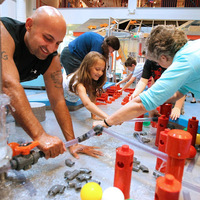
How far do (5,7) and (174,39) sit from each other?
342 inches

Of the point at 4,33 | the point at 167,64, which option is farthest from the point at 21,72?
the point at 167,64

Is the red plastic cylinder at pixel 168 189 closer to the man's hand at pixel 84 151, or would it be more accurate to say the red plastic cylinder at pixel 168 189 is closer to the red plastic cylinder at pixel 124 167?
the red plastic cylinder at pixel 124 167

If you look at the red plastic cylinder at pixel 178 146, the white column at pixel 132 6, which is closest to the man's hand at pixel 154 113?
the red plastic cylinder at pixel 178 146

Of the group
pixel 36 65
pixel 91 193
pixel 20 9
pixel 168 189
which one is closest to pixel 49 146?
pixel 91 193

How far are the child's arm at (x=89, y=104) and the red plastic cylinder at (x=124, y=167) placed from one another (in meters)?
0.75

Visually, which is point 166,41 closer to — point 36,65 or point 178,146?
point 178,146

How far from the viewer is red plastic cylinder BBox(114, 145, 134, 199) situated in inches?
31.0

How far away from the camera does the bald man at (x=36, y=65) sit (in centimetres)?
96

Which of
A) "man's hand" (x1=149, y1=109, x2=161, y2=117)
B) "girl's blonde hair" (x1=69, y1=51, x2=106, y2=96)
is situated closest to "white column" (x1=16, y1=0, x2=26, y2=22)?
"girl's blonde hair" (x1=69, y1=51, x2=106, y2=96)

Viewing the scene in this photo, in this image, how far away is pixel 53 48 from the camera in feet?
3.81

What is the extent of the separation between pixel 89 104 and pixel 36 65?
0.57 meters

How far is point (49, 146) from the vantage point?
3.06 feet

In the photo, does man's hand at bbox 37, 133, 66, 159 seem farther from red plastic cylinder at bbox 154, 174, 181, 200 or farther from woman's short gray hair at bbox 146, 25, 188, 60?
woman's short gray hair at bbox 146, 25, 188, 60

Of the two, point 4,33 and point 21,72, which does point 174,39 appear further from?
point 21,72
